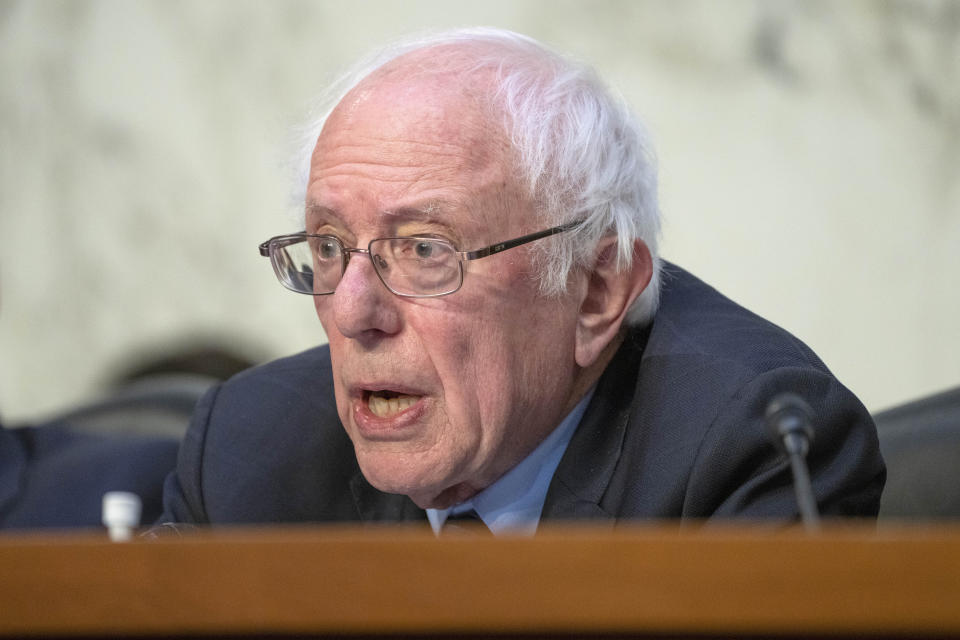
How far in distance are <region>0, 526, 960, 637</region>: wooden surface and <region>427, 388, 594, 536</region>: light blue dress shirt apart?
0.95 meters

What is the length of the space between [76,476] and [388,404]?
1184 mm

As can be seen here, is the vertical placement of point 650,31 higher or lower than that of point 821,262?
higher

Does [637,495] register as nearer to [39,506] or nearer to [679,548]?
[679,548]

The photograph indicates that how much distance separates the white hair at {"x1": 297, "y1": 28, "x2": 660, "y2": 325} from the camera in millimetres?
1566

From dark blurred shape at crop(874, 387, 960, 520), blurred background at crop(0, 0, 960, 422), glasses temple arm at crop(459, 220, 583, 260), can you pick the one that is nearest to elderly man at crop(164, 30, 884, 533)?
glasses temple arm at crop(459, 220, 583, 260)

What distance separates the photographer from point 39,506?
2.36 metres

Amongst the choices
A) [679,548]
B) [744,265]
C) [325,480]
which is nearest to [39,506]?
[325,480]

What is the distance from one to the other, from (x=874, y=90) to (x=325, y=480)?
2372mm

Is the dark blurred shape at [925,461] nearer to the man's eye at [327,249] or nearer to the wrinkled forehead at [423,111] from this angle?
the wrinkled forehead at [423,111]

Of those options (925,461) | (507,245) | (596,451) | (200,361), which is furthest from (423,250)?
(200,361)

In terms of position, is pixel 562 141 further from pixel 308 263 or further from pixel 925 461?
pixel 925 461

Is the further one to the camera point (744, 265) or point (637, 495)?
point (744, 265)

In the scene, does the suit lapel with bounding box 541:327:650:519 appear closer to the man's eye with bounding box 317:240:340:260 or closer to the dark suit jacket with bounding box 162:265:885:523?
the dark suit jacket with bounding box 162:265:885:523

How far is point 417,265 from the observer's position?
1.51 meters
